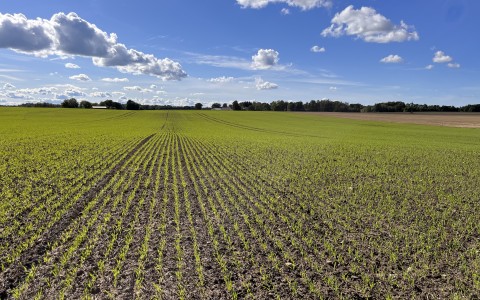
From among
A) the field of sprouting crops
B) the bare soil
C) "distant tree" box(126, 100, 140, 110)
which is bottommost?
the field of sprouting crops

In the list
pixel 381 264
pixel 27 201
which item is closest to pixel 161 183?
pixel 27 201

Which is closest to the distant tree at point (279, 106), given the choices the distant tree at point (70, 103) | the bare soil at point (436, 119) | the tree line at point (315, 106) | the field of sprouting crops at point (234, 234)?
the tree line at point (315, 106)

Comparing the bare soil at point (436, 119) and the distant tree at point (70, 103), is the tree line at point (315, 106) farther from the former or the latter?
the bare soil at point (436, 119)

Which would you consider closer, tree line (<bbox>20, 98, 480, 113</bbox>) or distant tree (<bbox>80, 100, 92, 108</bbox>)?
tree line (<bbox>20, 98, 480, 113</bbox>)

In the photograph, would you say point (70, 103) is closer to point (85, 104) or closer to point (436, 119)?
point (85, 104)

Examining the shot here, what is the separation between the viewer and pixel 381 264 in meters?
7.63

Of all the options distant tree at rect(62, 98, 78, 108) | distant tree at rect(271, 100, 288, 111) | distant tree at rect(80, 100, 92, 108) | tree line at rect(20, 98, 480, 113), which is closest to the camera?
tree line at rect(20, 98, 480, 113)

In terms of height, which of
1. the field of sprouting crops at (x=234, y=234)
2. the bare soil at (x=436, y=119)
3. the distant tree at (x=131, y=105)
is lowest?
the field of sprouting crops at (x=234, y=234)

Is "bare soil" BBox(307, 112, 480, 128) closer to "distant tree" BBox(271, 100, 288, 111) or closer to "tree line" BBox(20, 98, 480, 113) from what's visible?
"tree line" BBox(20, 98, 480, 113)

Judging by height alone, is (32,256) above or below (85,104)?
below

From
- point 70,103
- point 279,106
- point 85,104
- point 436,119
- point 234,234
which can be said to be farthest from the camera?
point 279,106

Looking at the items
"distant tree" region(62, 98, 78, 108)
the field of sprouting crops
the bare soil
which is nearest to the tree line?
"distant tree" region(62, 98, 78, 108)

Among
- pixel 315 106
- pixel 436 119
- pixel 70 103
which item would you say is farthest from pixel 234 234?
pixel 70 103

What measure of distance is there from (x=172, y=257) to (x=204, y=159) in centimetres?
1517
